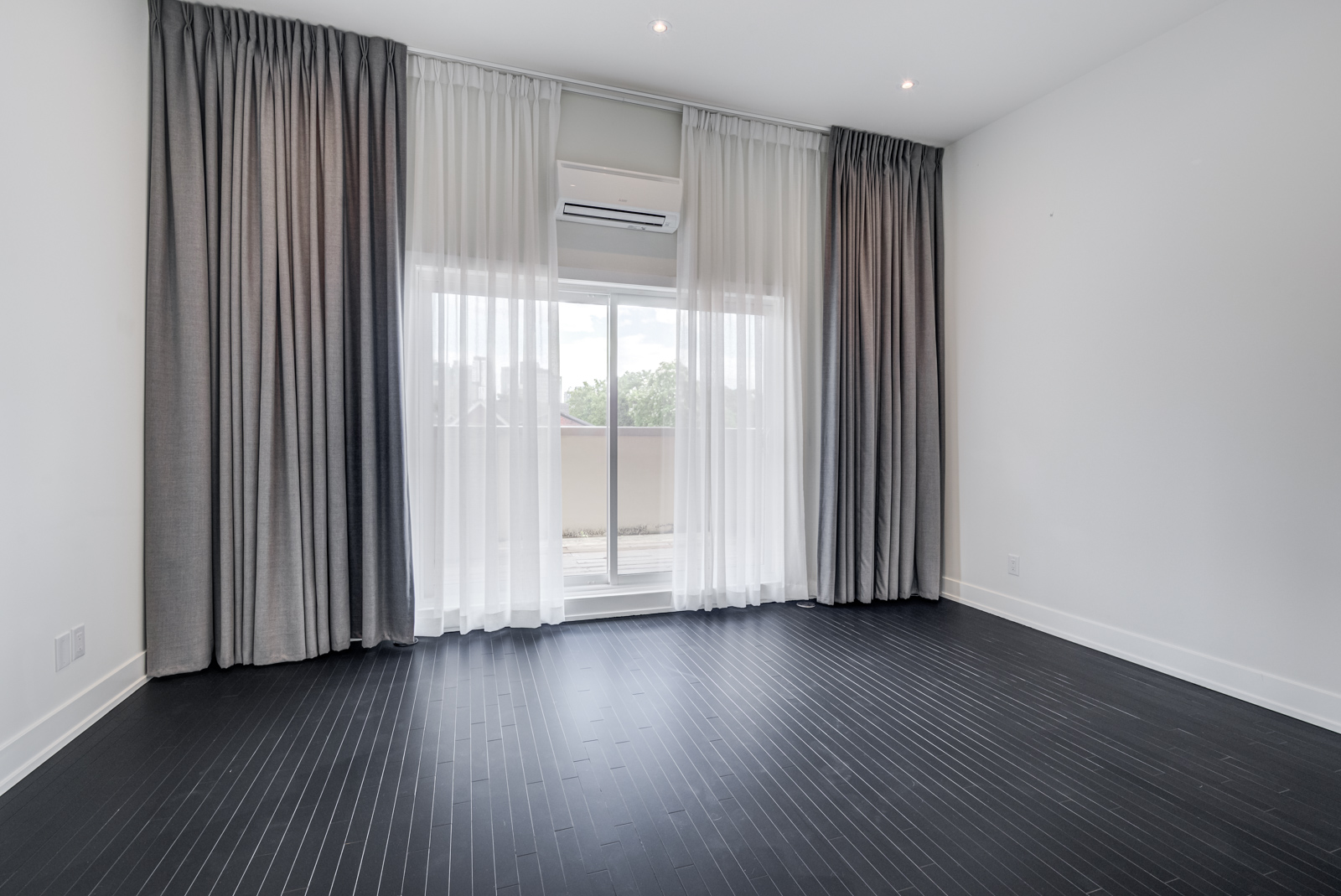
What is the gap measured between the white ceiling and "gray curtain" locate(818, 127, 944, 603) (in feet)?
1.63

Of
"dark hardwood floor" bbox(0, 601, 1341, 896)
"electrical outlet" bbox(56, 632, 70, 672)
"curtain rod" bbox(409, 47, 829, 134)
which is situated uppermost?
"curtain rod" bbox(409, 47, 829, 134)

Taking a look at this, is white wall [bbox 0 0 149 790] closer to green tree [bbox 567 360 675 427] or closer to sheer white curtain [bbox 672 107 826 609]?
green tree [bbox 567 360 675 427]

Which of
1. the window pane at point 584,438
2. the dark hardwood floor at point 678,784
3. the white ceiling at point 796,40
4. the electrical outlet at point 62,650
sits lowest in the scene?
the dark hardwood floor at point 678,784

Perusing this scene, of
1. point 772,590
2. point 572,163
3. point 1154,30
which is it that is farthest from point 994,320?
point 572,163

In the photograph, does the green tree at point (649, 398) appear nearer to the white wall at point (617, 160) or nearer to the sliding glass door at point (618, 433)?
the sliding glass door at point (618, 433)

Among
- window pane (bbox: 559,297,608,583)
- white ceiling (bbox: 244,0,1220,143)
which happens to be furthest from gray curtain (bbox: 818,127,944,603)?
window pane (bbox: 559,297,608,583)

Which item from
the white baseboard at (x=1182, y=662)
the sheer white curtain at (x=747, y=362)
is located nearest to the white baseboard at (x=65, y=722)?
the sheer white curtain at (x=747, y=362)

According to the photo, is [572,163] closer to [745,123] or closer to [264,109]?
[745,123]

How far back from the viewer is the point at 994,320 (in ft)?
12.3

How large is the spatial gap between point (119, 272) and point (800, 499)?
3415 millimetres

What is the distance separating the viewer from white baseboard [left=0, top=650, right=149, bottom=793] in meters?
1.84

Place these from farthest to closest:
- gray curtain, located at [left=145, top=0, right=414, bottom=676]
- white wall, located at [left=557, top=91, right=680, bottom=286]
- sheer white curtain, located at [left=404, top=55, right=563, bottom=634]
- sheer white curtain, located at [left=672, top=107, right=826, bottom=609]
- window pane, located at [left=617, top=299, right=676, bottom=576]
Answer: window pane, located at [left=617, top=299, right=676, bottom=576]
sheer white curtain, located at [left=672, top=107, right=826, bottom=609]
white wall, located at [left=557, top=91, right=680, bottom=286]
sheer white curtain, located at [left=404, top=55, right=563, bottom=634]
gray curtain, located at [left=145, top=0, right=414, bottom=676]

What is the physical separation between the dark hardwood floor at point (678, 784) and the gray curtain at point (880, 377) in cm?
106

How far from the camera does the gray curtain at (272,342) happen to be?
264 cm
